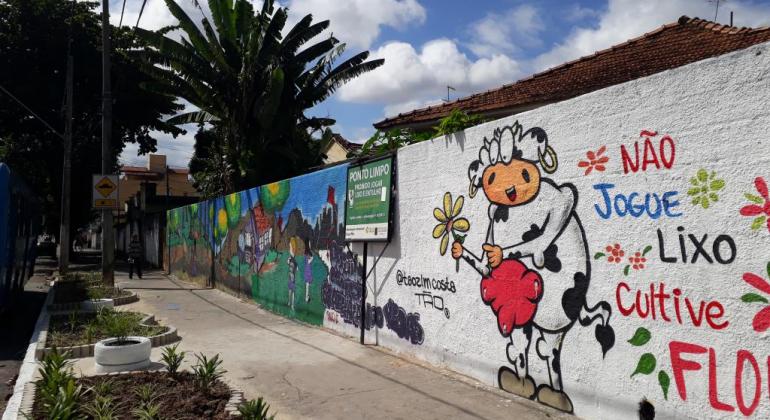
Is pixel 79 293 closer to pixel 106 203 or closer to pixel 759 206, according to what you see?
pixel 106 203

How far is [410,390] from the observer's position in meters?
6.11

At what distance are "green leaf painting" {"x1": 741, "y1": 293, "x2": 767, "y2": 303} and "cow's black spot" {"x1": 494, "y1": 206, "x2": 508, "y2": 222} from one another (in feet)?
7.99

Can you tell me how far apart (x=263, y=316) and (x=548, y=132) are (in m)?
8.11

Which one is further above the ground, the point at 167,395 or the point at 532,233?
the point at 532,233

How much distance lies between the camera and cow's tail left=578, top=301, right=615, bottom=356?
480cm

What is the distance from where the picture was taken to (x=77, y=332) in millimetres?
9367

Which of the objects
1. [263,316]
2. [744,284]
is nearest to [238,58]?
[263,316]

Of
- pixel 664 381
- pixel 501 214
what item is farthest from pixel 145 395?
pixel 664 381

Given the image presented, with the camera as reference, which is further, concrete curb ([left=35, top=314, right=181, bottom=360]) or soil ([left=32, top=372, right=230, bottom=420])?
concrete curb ([left=35, top=314, right=181, bottom=360])

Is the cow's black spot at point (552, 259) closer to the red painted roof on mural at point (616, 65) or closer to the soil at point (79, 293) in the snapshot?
the red painted roof on mural at point (616, 65)

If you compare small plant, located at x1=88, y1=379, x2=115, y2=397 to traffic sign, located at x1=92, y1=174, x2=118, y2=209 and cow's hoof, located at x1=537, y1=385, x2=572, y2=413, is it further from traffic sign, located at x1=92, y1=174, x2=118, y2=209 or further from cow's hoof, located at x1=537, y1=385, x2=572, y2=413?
traffic sign, located at x1=92, y1=174, x2=118, y2=209

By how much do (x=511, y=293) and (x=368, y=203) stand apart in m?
3.13

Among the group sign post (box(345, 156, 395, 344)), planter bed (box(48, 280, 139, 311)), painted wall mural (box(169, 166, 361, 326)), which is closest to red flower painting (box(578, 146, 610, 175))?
sign post (box(345, 156, 395, 344))

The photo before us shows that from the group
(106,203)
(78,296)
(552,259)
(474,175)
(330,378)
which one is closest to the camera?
(552,259)
